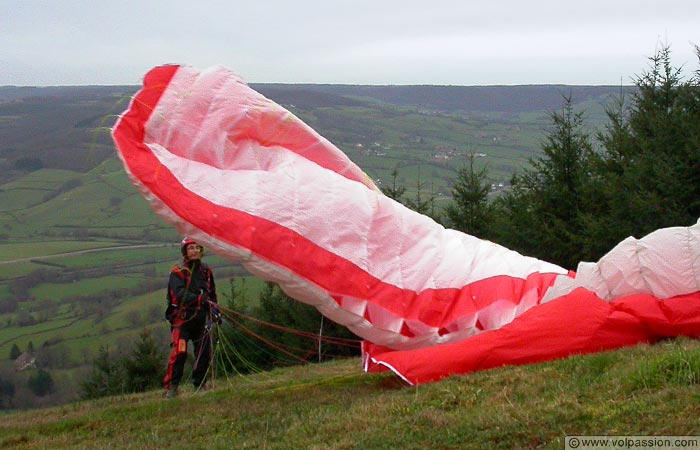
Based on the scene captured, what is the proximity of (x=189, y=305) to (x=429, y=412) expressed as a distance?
4022 mm

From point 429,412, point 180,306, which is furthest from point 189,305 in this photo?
point 429,412

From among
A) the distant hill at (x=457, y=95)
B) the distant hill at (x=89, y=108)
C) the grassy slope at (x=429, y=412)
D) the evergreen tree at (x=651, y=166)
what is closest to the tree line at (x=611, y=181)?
the evergreen tree at (x=651, y=166)

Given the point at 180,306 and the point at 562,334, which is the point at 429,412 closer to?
the point at 562,334

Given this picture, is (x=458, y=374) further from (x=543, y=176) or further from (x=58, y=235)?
(x=58, y=235)

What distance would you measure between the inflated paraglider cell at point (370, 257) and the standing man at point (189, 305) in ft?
4.74

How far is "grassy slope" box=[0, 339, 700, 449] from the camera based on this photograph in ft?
18.8

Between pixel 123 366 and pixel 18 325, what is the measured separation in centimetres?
2352

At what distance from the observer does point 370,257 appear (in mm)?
8719


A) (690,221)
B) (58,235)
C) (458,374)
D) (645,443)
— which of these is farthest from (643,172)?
(58,235)

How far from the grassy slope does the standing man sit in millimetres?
581

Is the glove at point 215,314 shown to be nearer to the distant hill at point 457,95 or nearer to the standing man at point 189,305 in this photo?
the standing man at point 189,305

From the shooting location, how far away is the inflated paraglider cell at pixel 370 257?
8.27 metres

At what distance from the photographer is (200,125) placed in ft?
29.5

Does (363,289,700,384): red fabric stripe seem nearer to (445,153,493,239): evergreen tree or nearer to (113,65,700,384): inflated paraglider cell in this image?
(113,65,700,384): inflated paraglider cell
